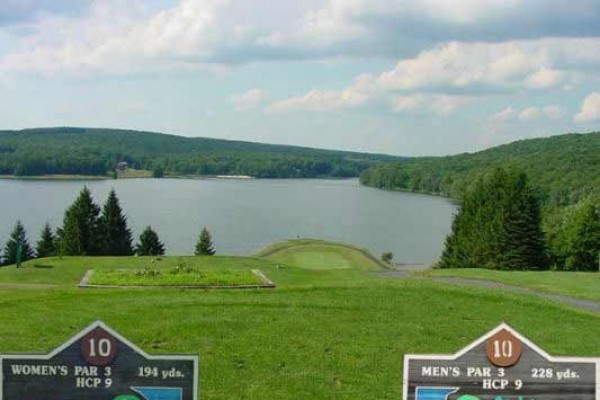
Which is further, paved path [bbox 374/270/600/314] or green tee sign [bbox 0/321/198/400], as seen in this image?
paved path [bbox 374/270/600/314]

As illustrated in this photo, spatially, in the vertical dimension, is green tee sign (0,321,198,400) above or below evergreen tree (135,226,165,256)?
above

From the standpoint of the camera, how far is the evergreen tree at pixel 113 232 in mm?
47781

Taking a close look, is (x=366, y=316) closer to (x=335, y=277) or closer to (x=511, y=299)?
(x=511, y=299)

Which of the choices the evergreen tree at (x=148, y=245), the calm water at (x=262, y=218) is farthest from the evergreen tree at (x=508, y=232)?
the evergreen tree at (x=148, y=245)

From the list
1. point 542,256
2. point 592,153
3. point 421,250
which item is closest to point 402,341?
point 542,256

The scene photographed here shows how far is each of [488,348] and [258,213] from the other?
95.1 metres

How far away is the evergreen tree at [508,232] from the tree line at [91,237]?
51.0 feet

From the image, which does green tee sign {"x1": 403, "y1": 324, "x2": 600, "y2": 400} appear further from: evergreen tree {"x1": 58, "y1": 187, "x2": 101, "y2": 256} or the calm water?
the calm water

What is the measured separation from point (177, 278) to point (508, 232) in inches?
1011

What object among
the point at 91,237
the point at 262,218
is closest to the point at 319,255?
the point at 91,237

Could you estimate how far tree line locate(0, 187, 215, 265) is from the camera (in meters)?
46.2

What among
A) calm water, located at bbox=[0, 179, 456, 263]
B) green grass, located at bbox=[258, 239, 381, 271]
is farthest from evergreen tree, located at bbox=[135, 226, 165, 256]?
calm water, located at bbox=[0, 179, 456, 263]

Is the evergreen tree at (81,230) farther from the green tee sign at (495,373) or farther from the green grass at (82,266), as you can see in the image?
the green tee sign at (495,373)

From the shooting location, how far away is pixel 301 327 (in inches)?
501
